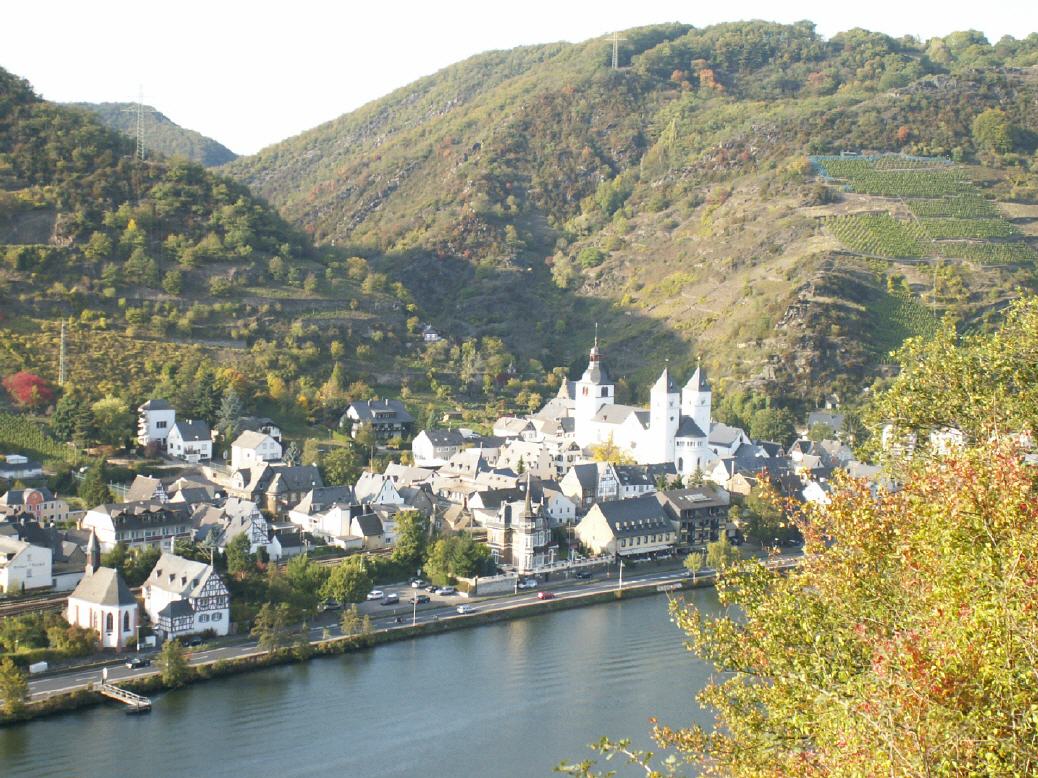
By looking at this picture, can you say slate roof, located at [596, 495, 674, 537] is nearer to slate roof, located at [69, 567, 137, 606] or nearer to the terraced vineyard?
slate roof, located at [69, 567, 137, 606]

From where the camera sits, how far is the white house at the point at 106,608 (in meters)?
24.7

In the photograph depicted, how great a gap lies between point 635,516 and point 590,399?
11570 mm

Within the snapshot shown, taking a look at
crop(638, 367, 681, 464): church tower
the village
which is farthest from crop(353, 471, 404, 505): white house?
crop(638, 367, 681, 464): church tower

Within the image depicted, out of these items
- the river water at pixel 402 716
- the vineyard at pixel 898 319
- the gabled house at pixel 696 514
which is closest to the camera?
the river water at pixel 402 716

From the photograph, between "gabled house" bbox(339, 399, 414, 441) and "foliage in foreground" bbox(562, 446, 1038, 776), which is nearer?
"foliage in foreground" bbox(562, 446, 1038, 776)

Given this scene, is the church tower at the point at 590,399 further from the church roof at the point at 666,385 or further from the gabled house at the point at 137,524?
the gabled house at the point at 137,524

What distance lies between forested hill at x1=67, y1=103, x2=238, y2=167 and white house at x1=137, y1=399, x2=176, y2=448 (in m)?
79.9

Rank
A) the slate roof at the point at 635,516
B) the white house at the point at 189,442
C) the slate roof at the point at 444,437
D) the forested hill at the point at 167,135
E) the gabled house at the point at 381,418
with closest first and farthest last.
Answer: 1. the slate roof at the point at 635,516
2. the white house at the point at 189,442
3. the slate roof at the point at 444,437
4. the gabled house at the point at 381,418
5. the forested hill at the point at 167,135

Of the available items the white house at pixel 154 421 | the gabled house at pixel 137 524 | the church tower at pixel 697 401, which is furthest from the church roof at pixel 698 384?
the gabled house at pixel 137 524

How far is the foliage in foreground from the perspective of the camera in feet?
23.3

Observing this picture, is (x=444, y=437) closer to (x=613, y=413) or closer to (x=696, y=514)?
(x=613, y=413)

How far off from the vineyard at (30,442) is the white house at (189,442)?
3.49m

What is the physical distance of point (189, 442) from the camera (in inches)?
1592

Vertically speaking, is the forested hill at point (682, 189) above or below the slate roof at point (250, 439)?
above
